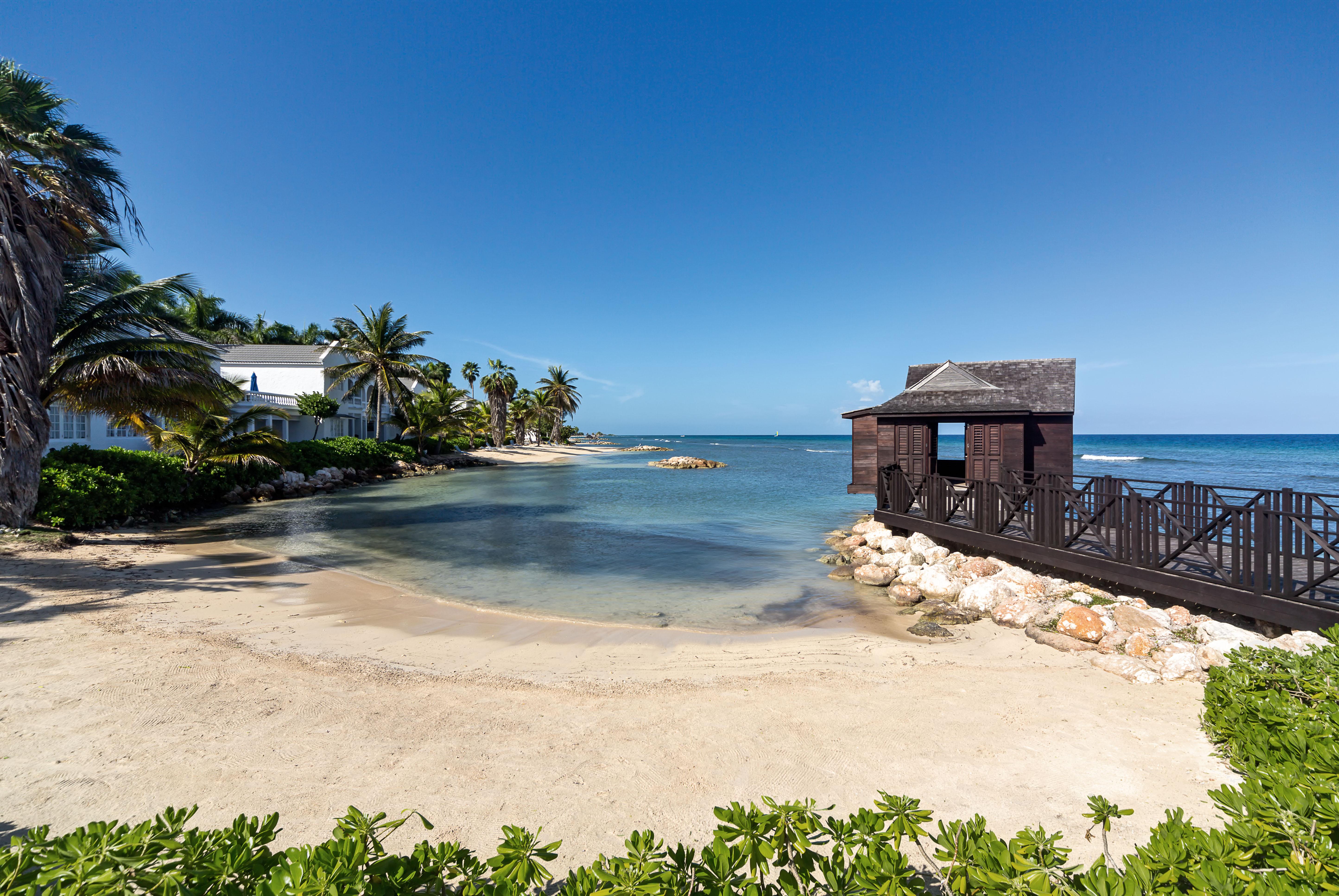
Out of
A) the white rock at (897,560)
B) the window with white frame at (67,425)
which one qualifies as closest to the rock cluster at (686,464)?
the window with white frame at (67,425)

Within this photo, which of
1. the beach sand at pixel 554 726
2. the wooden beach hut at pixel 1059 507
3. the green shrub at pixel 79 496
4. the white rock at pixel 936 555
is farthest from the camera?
the green shrub at pixel 79 496

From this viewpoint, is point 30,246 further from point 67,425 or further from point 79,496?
point 67,425

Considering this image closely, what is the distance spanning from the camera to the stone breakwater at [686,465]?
5706 cm

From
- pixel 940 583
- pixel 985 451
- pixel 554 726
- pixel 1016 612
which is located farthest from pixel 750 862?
pixel 985 451

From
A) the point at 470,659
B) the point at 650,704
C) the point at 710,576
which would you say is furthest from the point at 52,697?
the point at 710,576

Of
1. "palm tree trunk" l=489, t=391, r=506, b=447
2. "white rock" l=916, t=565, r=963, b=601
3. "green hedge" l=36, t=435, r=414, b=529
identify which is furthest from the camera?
"palm tree trunk" l=489, t=391, r=506, b=447

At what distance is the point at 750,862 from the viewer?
89.7 inches

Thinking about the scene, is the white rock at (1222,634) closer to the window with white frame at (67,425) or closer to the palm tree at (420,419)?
the window with white frame at (67,425)

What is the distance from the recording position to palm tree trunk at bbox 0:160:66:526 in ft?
37.5

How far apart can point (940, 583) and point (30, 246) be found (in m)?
20.0

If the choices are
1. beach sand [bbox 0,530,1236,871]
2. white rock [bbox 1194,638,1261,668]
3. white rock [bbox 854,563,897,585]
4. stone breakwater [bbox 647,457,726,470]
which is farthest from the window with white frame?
stone breakwater [bbox 647,457,726,470]

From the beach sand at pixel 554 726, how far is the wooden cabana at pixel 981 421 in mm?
7680

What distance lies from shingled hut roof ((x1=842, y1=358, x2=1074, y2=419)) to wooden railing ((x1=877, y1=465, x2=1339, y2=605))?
7.72ft

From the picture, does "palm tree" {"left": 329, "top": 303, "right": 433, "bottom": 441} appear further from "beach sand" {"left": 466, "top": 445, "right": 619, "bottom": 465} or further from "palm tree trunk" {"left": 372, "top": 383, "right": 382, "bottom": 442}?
"beach sand" {"left": 466, "top": 445, "right": 619, "bottom": 465}
